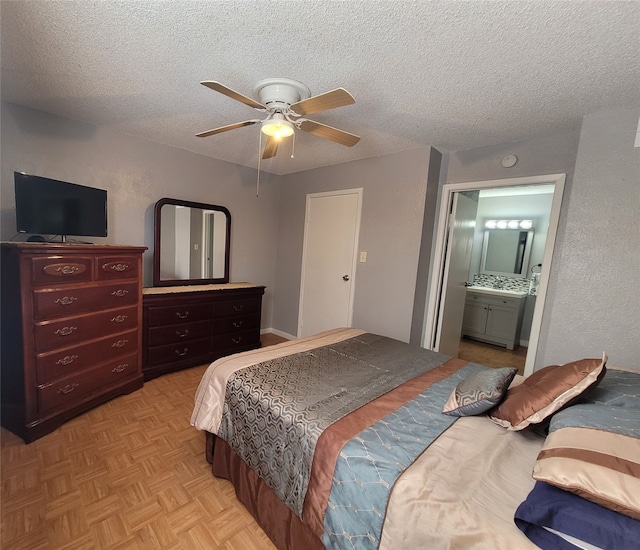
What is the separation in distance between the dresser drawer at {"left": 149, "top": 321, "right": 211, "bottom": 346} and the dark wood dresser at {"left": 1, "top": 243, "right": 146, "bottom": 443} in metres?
0.35

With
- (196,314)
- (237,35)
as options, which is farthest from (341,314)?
(237,35)

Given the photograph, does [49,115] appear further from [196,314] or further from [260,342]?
[260,342]

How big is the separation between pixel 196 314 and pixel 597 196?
3.48 metres

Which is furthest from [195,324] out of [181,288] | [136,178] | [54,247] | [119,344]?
[136,178]

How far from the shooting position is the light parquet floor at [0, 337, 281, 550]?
1.32 meters

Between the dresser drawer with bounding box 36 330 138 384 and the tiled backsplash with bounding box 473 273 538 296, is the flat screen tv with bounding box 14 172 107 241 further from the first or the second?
the tiled backsplash with bounding box 473 273 538 296

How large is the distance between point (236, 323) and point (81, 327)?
1.53 metres

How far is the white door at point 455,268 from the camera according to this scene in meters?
3.01

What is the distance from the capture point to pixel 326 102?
1.49 meters

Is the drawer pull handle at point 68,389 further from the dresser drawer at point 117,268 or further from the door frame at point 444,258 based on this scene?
the door frame at point 444,258

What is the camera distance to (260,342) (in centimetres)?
380

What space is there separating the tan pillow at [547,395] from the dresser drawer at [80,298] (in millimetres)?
2637

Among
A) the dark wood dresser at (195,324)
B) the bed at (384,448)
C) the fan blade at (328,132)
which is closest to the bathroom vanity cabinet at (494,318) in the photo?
the bed at (384,448)

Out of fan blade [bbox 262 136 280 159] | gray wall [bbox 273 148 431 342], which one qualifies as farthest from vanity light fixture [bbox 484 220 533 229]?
fan blade [bbox 262 136 280 159]
